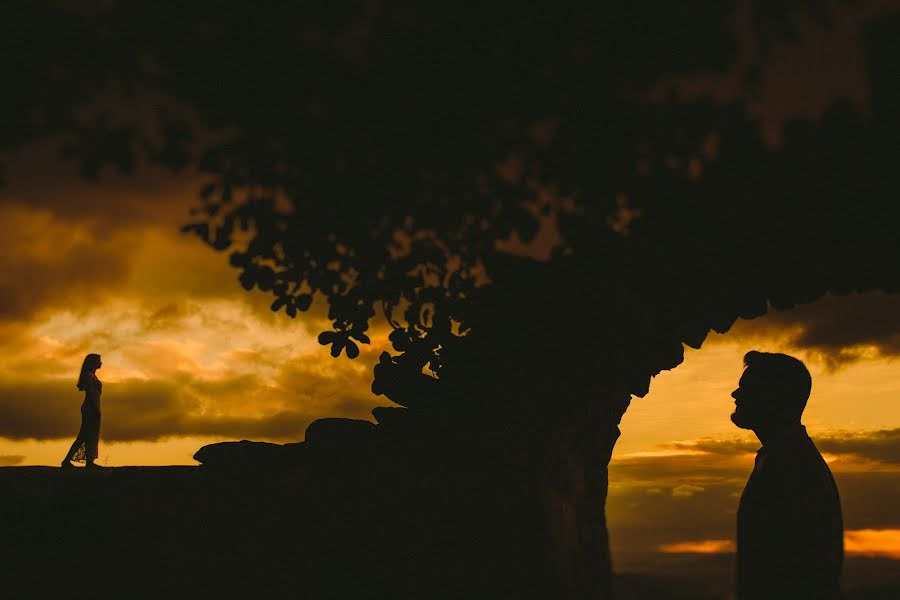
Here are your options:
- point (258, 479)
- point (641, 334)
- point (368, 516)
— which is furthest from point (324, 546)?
point (641, 334)

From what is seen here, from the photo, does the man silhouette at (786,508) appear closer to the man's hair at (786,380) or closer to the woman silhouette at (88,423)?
the man's hair at (786,380)

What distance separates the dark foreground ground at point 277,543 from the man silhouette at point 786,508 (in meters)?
3.62

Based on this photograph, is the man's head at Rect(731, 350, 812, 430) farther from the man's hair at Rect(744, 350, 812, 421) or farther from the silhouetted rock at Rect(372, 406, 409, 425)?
the silhouetted rock at Rect(372, 406, 409, 425)

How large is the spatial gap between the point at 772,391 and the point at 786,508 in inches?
35.3

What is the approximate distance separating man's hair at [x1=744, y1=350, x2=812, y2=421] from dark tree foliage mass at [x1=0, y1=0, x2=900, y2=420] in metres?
2.22

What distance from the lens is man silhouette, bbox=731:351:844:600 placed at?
5312 millimetres

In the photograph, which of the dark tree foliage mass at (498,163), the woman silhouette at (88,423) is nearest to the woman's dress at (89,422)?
the woman silhouette at (88,423)

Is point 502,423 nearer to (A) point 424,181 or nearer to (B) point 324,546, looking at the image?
(B) point 324,546

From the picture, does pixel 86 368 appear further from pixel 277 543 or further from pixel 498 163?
pixel 498 163

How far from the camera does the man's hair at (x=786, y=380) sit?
582cm

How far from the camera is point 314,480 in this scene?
371 inches

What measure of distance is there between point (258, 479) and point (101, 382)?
839cm

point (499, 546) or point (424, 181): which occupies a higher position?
point (424, 181)

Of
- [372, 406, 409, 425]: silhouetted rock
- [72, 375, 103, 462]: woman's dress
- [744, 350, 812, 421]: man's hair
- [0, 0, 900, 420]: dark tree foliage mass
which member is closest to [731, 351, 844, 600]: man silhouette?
[744, 350, 812, 421]: man's hair
